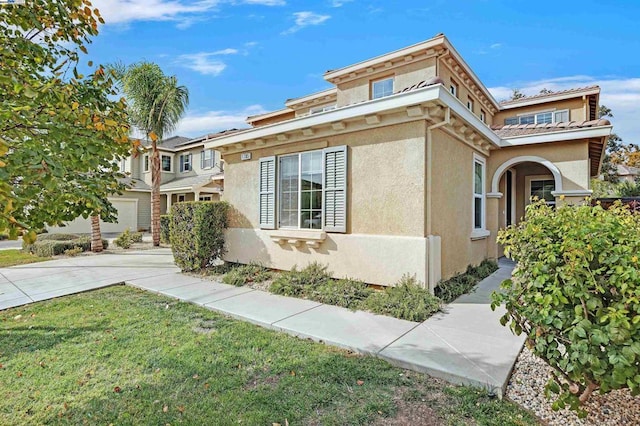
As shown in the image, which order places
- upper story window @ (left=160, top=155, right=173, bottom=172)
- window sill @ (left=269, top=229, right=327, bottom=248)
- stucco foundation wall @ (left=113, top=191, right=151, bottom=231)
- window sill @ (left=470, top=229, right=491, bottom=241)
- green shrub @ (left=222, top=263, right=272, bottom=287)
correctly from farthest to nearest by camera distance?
upper story window @ (left=160, top=155, right=173, bottom=172) < stucco foundation wall @ (left=113, top=191, right=151, bottom=231) < window sill @ (left=470, top=229, right=491, bottom=241) < green shrub @ (left=222, top=263, right=272, bottom=287) < window sill @ (left=269, top=229, right=327, bottom=248)

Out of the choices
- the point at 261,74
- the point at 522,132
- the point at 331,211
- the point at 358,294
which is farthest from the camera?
the point at 261,74

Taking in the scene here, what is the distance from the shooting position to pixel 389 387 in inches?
138

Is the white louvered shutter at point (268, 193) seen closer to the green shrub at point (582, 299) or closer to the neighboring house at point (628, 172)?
the green shrub at point (582, 299)

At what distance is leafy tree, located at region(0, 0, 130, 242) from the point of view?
2.08 metres

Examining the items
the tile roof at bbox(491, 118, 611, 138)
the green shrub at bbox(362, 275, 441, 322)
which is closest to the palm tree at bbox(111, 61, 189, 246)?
the green shrub at bbox(362, 275, 441, 322)

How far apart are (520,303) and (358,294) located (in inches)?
156

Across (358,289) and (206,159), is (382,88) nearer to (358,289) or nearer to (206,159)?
(358,289)

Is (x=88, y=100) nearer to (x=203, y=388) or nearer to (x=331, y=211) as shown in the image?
(x=203, y=388)

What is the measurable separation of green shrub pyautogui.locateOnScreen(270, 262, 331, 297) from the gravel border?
168 inches

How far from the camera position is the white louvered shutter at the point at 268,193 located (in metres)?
8.98

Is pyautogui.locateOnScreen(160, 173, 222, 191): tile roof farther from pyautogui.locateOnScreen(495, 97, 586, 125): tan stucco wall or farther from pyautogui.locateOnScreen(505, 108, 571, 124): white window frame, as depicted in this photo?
pyautogui.locateOnScreen(495, 97, 586, 125): tan stucco wall

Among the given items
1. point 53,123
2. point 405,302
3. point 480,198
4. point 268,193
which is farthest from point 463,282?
point 53,123

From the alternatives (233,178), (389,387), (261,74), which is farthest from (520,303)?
(261,74)

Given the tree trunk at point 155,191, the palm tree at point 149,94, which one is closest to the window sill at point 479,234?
Answer: the palm tree at point 149,94
